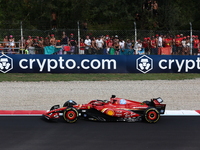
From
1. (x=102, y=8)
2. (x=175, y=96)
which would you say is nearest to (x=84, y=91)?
(x=175, y=96)

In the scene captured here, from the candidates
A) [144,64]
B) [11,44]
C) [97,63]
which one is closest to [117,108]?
[97,63]

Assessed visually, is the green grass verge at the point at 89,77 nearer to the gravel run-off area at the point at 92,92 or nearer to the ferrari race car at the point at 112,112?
the gravel run-off area at the point at 92,92

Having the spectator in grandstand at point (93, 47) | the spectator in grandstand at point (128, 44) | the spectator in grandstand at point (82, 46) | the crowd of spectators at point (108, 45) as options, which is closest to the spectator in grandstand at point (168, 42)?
the crowd of spectators at point (108, 45)

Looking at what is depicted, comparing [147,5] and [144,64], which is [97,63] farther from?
[147,5]

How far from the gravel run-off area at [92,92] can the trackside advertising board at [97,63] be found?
1922 millimetres

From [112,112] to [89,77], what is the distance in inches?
326

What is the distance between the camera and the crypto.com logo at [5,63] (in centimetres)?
1655

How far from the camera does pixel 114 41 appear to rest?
18547mm

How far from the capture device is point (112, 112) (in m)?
7.96

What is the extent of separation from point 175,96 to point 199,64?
19.3 feet

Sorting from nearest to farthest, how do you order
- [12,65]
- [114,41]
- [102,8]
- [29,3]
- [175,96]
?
1. [175,96]
2. [12,65]
3. [114,41]
4. [102,8]
5. [29,3]

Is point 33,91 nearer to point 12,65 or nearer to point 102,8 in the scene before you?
point 12,65

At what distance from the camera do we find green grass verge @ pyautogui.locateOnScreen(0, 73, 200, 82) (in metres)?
15.6

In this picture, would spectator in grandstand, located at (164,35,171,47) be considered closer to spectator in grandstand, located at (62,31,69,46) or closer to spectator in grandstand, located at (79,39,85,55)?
spectator in grandstand, located at (79,39,85,55)
